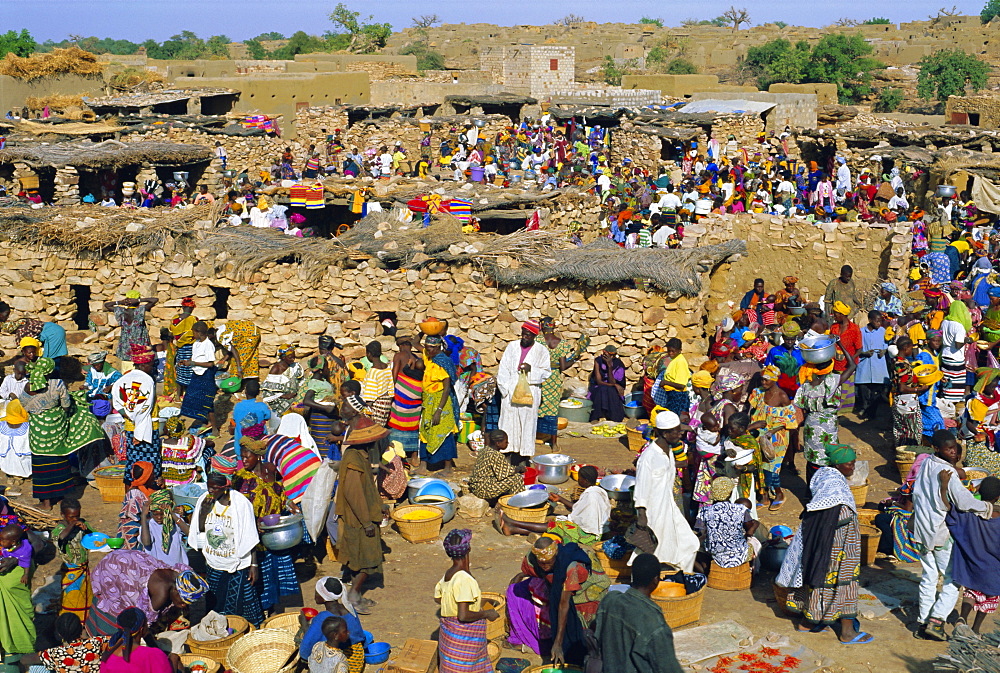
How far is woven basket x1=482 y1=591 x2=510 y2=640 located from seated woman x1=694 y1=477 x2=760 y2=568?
4.80 feet

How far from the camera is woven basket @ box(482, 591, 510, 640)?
259 inches

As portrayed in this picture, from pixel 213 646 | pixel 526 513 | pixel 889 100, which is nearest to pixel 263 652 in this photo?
pixel 213 646

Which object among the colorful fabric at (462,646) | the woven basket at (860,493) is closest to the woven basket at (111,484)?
the colorful fabric at (462,646)

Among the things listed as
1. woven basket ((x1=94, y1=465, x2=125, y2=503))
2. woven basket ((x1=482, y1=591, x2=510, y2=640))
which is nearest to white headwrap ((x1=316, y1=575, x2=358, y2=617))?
woven basket ((x1=482, y1=591, x2=510, y2=640))

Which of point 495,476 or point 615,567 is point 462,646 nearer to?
point 615,567

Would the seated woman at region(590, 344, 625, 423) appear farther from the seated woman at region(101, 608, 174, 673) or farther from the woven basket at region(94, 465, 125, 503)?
the seated woman at region(101, 608, 174, 673)

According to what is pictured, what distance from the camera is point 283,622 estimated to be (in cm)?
659

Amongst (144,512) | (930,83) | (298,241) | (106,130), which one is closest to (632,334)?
(298,241)

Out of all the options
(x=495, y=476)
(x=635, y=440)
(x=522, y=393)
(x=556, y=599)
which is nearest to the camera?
(x=556, y=599)

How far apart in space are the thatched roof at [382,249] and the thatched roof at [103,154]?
428cm

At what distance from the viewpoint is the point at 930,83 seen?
49031 mm

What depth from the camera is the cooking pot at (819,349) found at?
356 inches

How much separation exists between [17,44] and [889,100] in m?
37.8

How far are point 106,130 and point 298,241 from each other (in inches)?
459
